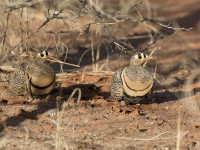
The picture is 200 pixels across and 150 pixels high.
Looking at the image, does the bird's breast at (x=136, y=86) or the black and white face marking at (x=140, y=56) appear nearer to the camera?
the bird's breast at (x=136, y=86)

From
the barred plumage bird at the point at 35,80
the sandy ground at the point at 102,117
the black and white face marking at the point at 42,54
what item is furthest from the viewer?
the black and white face marking at the point at 42,54

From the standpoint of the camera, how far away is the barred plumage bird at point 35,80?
693 cm

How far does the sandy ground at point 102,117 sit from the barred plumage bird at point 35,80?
0.38ft

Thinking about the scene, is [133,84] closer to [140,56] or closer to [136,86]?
[136,86]

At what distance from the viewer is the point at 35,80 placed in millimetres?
6965

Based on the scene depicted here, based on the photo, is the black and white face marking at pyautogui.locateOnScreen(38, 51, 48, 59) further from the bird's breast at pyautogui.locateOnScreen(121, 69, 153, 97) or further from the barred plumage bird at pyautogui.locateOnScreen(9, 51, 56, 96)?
the bird's breast at pyautogui.locateOnScreen(121, 69, 153, 97)

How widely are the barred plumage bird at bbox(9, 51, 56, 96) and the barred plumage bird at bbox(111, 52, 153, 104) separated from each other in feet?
2.42

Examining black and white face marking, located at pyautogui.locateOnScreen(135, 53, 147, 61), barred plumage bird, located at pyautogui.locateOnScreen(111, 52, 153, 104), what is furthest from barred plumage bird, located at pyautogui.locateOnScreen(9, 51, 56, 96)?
black and white face marking, located at pyautogui.locateOnScreen(135, 53, 147, 61)

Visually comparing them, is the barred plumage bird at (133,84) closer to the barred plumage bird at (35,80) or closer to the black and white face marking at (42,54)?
the barred plumage bird at (35,80)

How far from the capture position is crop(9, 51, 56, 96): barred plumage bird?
→ 6.93 metres

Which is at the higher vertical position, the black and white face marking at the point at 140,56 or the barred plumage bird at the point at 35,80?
the black and white face marking at the point at 140,56

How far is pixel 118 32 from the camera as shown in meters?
11.2

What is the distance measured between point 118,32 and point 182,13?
9.07 ft

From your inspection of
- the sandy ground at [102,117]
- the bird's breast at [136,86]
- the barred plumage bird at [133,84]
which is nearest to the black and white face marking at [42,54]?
the sandy ground at [102,117]
